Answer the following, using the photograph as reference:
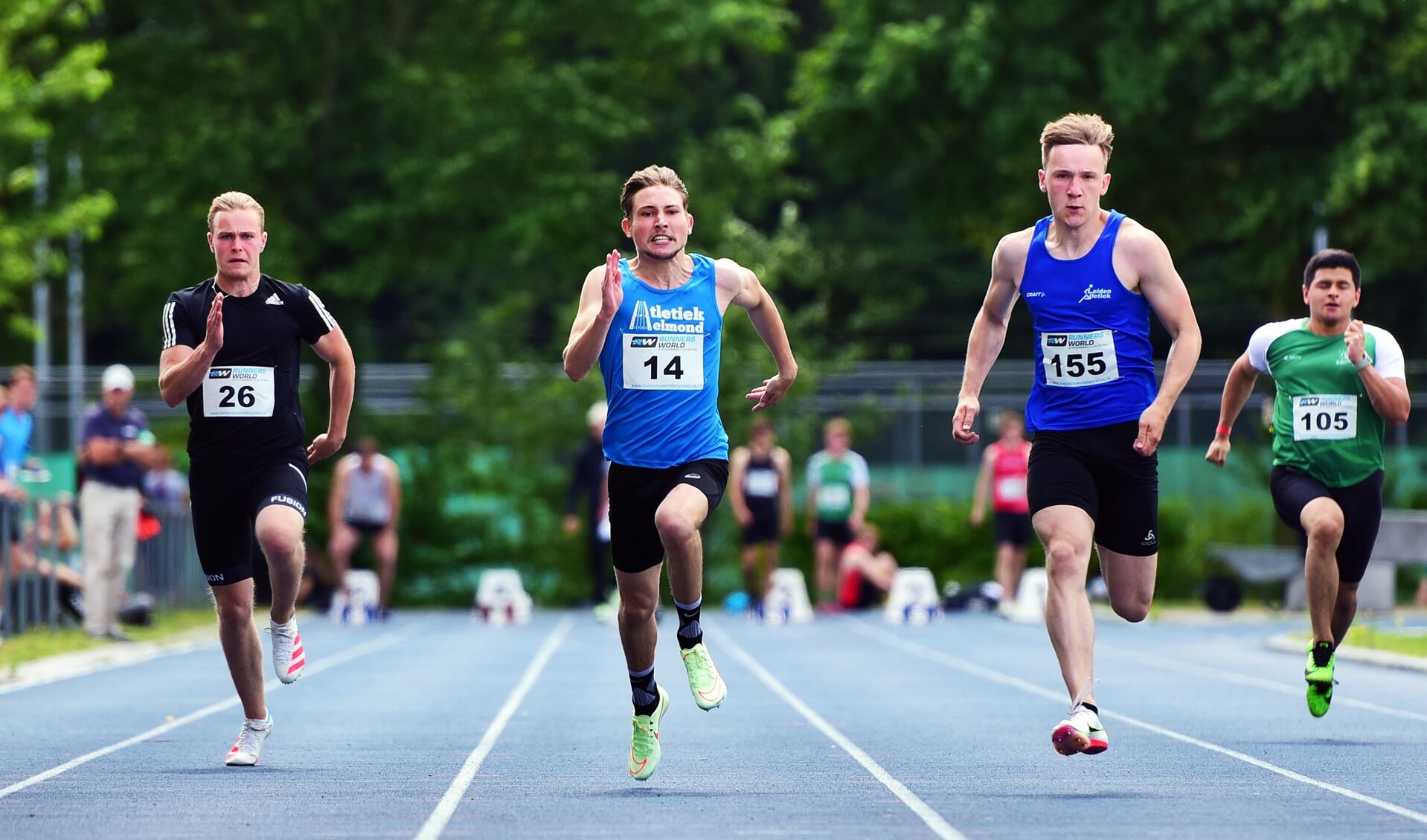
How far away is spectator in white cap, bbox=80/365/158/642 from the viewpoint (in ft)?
59.4

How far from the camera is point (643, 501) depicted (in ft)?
27.3

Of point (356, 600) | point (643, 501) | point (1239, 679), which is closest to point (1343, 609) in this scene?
point (643, 501)

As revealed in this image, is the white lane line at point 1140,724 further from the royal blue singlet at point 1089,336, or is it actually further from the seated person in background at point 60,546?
the seated person in background at point 60,546

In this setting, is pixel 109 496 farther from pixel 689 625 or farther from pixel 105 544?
pixel 689 625

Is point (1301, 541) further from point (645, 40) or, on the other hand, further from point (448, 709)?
point (448, 709)

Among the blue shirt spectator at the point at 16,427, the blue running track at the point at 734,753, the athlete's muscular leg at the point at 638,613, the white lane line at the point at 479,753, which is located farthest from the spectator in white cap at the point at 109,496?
the athlete's muscular leg at the point at 638,613

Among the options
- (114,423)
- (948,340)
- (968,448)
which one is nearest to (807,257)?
(968,448)

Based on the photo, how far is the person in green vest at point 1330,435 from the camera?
10367 mm

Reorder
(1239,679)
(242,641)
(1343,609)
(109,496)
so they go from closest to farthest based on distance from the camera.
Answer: (242,641) < (1343,609) < (1239,679) < (109,496)

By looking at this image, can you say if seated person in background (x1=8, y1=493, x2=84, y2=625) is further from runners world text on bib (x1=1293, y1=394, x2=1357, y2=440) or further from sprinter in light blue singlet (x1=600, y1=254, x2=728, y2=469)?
runners world text on bib (x1=1293, y1=394, x2=1357, y2=440)

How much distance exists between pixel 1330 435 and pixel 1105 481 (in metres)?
2.30

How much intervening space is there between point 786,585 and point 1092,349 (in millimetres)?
15802

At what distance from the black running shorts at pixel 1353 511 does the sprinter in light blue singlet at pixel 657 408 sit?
132 inches

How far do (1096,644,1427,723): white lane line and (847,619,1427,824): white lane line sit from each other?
1278mm
